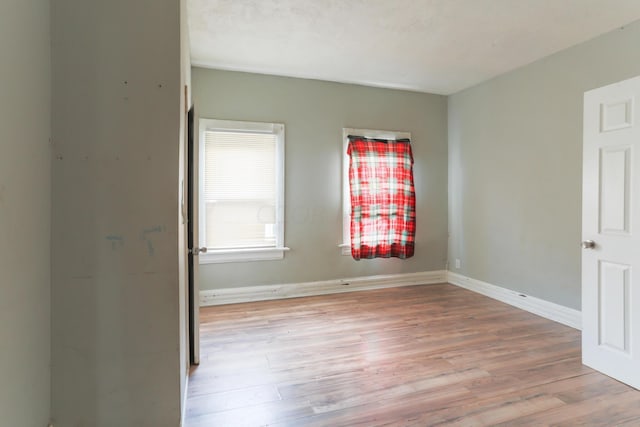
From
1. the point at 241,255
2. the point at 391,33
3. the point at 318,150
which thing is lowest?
the point at 241,255

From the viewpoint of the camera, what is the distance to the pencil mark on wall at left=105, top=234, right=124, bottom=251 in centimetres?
161

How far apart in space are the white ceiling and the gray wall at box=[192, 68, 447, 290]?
0.85ft

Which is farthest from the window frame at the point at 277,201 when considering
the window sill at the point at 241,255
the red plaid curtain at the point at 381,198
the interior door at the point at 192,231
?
the interior door at the point at 192,231

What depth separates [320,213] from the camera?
441 centimetres

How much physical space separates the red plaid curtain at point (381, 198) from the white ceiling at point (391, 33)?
0.94m

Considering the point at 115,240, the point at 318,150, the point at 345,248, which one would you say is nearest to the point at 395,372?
the point at 115,240

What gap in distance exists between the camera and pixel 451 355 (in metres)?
2.71

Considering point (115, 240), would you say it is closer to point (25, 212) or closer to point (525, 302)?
point (25, 212)

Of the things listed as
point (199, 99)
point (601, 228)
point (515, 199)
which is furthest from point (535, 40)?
point (199, 99)

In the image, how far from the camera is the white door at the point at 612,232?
2.25 metres

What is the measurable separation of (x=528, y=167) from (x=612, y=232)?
1.60 meters

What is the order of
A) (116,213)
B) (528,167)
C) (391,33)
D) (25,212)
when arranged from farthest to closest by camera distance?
(528,167)
(391,33)
(116,213)
(25,212)

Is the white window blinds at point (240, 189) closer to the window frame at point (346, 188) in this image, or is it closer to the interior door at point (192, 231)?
the window frame at point (346, 188)

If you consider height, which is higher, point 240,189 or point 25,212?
point 240,189
